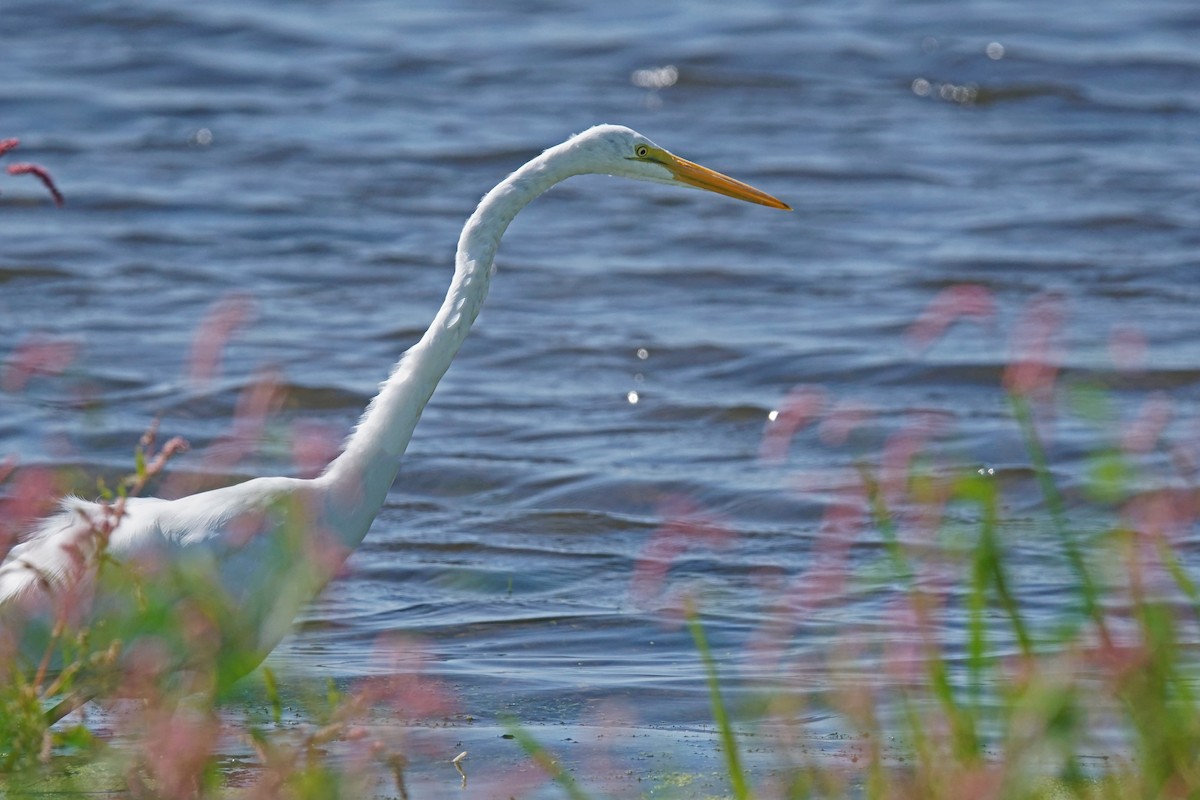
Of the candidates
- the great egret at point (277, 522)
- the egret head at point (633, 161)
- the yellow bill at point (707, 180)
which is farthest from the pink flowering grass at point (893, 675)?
the yellow bill at point (707, 180)

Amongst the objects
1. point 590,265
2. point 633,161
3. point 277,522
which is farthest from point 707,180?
point 590,265

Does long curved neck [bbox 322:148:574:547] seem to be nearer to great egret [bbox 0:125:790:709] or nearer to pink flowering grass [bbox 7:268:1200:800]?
great egret [bbox 0:125:790:709]

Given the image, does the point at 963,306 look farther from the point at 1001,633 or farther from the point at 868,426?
the point at 868,426

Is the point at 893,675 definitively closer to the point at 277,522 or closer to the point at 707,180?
the point at 277,522

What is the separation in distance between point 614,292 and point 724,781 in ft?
18.5

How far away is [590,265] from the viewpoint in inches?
379

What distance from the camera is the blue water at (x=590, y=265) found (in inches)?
217

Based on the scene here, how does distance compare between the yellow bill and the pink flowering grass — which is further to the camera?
the yellow bill

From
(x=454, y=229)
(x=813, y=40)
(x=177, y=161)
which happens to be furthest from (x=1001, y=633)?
(x=813, y=40)

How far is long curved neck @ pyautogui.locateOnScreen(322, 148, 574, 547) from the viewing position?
156 inches

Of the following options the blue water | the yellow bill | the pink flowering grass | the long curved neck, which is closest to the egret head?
the yellow bill

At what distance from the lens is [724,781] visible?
3.70 metres

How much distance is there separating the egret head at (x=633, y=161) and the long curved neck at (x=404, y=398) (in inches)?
12.8

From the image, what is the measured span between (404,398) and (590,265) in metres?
5.69
